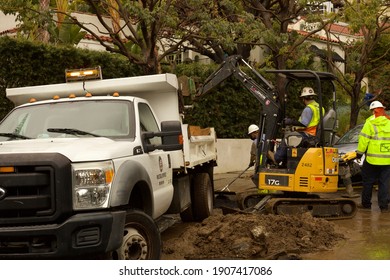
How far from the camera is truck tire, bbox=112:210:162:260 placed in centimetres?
525

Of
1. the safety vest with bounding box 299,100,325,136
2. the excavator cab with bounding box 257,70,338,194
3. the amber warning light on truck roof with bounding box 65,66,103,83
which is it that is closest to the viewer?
the amber warning light on truck roof with bounding box 65,66,103,83

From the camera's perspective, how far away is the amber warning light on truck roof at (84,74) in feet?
24.0

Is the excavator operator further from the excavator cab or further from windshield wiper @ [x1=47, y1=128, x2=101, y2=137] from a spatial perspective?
windshield wiper @ [x1=47, y1=128, x2=101, y2=137]

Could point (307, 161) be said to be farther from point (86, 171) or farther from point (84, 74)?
point (86, 171)

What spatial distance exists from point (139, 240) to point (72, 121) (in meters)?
1.77

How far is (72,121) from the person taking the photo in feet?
20.8

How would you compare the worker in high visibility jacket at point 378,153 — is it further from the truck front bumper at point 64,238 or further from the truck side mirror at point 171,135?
the truck front bumper at point 64,238

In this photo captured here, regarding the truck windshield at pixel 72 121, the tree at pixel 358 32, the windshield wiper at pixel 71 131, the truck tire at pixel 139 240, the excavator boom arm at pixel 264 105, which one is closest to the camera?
the truck tire at pixel 139 240

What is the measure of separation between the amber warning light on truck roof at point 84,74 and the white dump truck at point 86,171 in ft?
0.04

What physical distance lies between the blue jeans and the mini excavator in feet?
2.84

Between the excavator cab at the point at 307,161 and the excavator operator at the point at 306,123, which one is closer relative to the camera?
the excavator cab at the point at 307,161

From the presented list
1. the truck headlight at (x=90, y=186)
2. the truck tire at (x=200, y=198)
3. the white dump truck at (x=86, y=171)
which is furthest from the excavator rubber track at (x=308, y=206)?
the truck headlight at (x=90, y=186)

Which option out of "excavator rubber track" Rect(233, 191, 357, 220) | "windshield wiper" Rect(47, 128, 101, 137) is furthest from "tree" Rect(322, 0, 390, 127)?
"windshield wiper" Rect(47, 128, 101, 137)
